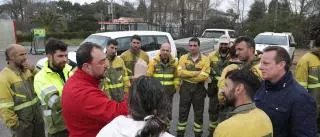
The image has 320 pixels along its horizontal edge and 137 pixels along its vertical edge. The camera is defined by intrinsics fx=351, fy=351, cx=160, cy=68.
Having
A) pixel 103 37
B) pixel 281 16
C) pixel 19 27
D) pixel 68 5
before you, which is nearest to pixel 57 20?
pixel 19 27

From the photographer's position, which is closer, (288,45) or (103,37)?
(103,37)

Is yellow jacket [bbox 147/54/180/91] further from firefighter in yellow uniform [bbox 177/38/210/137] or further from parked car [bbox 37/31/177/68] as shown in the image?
parked car [bbox 37/31/177/68]

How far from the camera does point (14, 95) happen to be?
4.46 meters

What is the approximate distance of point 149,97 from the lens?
2.25 metres

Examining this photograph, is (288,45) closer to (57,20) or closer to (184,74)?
(184,74)

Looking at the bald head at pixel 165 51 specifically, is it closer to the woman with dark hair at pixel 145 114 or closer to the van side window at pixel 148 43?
the woman with dark hair at pixel 145 114

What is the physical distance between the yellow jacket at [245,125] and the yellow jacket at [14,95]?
2.91 meters

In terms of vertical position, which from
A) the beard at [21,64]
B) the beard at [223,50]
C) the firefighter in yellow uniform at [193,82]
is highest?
the beard at [223,50]

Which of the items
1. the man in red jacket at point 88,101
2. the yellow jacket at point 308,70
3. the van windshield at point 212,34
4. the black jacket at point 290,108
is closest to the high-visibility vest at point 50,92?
the man in red jacket at point 88,101

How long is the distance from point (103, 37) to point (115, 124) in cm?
850

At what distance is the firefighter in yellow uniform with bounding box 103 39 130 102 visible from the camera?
6.01 m

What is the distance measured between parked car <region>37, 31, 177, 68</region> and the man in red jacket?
7.12 m

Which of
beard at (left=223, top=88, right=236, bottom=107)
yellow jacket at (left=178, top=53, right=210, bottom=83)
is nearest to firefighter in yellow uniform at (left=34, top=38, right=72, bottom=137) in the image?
beard at (left=223, top=88, right=236, bottom=107)

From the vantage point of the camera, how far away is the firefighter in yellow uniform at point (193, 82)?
6648 millimetres
